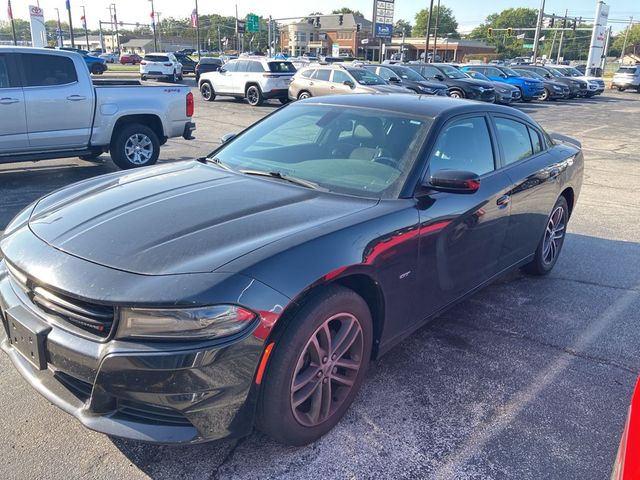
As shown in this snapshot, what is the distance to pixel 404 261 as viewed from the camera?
293 cm

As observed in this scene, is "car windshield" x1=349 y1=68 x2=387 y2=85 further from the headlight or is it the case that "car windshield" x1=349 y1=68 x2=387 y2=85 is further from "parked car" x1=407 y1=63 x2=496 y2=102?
the headlight

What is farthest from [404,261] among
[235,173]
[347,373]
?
[235,173]

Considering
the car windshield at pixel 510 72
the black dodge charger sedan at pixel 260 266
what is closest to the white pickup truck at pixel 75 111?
the black dodge charger sedan at pixel 260 266

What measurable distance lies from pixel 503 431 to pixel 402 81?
18559 millimetres

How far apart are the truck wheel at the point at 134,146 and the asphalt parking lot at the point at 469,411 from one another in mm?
5535

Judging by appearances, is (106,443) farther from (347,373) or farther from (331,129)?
(331,129)

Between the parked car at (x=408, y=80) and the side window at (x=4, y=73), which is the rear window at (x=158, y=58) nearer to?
the parked car at (x=408, y=80)

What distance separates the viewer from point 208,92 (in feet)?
72.4

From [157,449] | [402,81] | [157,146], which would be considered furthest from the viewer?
[402,81]

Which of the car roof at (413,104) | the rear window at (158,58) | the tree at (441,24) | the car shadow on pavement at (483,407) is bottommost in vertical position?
the car shadow on pavement at (483,407)

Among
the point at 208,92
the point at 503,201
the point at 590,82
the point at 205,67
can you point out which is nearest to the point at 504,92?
the point at 590,82

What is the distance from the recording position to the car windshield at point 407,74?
808 inches

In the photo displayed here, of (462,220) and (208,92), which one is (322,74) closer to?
(208,92)

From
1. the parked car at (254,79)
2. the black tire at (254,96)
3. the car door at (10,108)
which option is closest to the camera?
the car door at (10,108)
